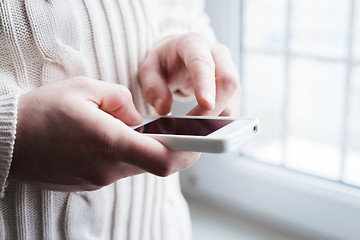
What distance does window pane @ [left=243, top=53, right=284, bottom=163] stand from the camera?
0.90m

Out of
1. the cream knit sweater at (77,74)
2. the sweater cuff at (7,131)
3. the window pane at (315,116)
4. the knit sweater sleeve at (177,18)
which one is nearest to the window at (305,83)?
the window pane at (315,116)

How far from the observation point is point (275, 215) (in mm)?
907

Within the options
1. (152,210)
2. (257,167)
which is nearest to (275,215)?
(257,167)

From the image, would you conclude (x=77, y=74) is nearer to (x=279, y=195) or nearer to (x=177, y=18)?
(x=177, y=18)

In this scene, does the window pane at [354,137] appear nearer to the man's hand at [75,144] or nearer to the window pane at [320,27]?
the window pane at [320,27]

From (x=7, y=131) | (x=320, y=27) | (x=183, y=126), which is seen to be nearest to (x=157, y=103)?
(x=183, y=126)

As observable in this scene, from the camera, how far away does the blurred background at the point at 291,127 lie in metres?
0.79

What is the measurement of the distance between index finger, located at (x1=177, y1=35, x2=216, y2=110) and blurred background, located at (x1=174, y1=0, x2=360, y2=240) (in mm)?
357

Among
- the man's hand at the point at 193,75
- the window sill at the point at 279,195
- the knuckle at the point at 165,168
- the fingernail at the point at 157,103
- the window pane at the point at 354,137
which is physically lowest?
the window sill at the point at 279,195

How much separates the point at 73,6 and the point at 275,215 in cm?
64

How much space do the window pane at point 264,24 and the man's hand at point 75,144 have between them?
0.55 meters

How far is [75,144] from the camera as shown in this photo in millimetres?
378

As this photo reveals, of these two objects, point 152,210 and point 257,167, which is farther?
point 257,167

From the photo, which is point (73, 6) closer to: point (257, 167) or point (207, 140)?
point (207, 140)
